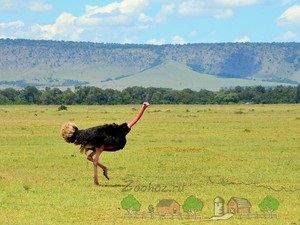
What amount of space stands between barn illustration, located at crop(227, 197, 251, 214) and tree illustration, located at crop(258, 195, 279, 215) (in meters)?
0.22

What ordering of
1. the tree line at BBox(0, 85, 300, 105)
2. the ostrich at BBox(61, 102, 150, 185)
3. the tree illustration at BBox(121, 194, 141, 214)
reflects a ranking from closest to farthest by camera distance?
1. the tree illustration at BBox(121, 194, 141, 214)
2. the ostrich at BBox(61, 102, 150, 185)
3. the tree line at BBox(0, 85, 300, 105)

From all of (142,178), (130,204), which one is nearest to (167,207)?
(130,204)

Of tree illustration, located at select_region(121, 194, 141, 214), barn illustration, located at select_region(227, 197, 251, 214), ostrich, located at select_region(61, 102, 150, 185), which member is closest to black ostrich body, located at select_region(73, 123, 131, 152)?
ostrich, located at select_region(61, 102, 150, 185)

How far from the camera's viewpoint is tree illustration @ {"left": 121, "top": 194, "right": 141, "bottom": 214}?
13.7 m

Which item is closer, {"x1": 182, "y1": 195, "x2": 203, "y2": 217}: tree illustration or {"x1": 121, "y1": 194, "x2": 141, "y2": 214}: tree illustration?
{"x1": 182, "y1": 195, "x2": 203, "y2": 217}: tree illustration

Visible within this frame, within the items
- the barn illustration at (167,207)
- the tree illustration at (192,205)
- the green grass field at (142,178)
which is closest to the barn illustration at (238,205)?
the green grass field at (142,178)

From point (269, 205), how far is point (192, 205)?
1.23 m

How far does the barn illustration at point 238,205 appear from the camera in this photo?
44.4 feet

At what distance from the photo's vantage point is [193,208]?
1366 centimetres

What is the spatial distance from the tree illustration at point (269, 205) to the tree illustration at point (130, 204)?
6.38 ft

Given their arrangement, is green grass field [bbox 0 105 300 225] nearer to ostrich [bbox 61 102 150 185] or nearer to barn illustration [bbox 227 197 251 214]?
barn illustration [bbox 227 197 251 214]

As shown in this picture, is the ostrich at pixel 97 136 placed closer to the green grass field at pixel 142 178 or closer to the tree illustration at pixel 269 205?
the green grass field at pixel 142 178

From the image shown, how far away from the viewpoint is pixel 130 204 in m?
13.9

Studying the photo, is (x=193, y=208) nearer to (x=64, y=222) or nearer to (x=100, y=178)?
(x=64, y=222)
